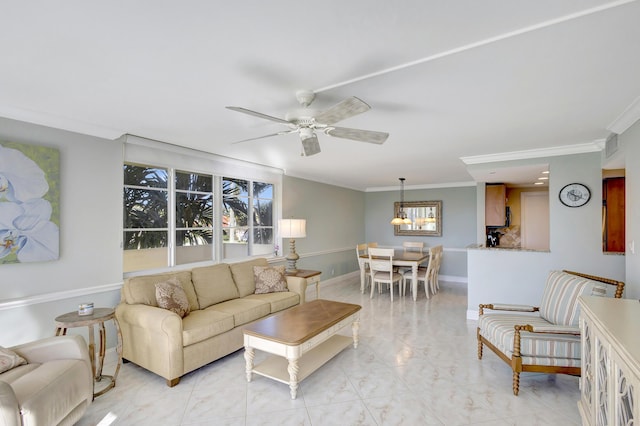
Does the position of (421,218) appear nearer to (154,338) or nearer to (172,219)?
(172,219)

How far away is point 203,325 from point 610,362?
284cm

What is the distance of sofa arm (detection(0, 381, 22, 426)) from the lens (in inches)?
57.4

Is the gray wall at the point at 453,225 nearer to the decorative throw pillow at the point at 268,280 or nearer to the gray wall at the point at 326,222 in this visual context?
the gray wall at the point at 326,222

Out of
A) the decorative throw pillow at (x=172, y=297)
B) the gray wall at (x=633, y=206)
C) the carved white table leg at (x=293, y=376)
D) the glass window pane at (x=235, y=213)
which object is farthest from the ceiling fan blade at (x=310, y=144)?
the gray wall at (x=633, y=206)

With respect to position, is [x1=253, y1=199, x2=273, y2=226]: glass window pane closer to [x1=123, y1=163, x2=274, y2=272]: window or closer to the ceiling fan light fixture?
[x1=123, y1=163, x2=274, y2=272]: window

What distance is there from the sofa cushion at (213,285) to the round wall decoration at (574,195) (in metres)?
4.33

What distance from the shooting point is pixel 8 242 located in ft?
8.23

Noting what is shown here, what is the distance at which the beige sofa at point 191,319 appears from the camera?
266 cm

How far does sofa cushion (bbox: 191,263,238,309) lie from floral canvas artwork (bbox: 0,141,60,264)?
134 cm

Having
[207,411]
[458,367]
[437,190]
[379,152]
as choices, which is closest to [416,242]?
[437,190]

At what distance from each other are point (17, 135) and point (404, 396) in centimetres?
386

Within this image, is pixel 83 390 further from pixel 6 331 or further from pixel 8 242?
pixel 8 242

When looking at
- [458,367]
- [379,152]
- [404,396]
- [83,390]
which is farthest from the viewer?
[379,152]

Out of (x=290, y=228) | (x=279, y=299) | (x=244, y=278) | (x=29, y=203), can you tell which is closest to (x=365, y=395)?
(x=279, y=299)
